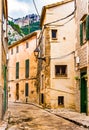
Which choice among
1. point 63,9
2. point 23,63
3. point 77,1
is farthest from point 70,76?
point 23,63

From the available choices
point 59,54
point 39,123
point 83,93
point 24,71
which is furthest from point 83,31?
point 24,71

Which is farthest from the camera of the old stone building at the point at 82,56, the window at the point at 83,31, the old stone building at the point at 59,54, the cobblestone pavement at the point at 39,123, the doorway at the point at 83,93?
the old stone building at the point at 59,54

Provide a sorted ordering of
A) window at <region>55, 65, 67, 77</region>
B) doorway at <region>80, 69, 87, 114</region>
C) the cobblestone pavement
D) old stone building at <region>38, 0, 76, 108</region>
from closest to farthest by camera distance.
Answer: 1. the cobblestone pavement
2. doorway at <region>80, 69, 87, 114</region>
3. old stone building at <region>38, 0, 76, 108</region>
4. window at <region>55, 65, 67, 77</region>

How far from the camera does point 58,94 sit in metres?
26.4

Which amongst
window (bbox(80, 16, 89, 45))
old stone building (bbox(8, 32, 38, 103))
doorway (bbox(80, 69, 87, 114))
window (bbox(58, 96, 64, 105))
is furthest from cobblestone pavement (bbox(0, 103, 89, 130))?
old stone building (bbox(8, 32, 38, 103))

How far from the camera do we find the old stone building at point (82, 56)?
18.4m

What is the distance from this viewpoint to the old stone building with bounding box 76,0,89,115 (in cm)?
1836

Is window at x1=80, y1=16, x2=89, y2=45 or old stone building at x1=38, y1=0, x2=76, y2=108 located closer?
window at x1=80, y1=16, x2=89, y2=45

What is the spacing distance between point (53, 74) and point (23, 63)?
13826mm

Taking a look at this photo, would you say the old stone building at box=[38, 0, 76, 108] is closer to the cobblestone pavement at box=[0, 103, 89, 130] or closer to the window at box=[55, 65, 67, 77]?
the window at box=[55, 65, 67, 77]

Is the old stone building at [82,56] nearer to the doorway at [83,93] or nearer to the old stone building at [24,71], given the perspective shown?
the doorway at [83,93]

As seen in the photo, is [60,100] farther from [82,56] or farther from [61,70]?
[82,56]

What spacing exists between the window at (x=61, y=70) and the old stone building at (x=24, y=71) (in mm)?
8412

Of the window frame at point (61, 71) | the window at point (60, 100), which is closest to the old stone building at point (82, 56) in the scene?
the window at point (60, 100)
